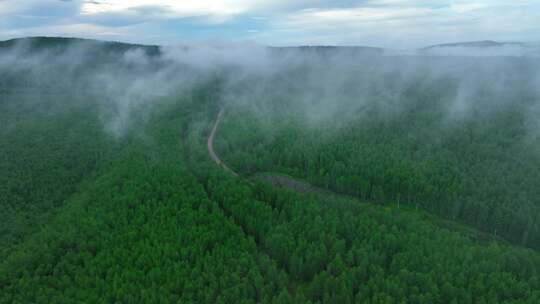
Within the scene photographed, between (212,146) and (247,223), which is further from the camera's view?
(212,146)

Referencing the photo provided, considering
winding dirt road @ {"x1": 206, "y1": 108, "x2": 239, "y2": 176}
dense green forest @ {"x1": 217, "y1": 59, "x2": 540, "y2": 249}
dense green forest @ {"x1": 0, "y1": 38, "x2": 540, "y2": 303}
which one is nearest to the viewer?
dense green forest @ {"x1": 0, "y1": 38, "x2": 540, "y2": 303}

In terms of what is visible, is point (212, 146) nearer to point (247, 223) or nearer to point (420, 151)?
point (247, 223)

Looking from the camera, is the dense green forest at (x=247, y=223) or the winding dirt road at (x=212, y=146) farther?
the winding dirt road at (x=212, y=146)

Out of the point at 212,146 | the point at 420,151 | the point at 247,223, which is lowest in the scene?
the point at 247,223

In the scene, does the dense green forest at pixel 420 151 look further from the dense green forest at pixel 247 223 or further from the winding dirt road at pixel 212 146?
the winding dirt road at pixel 212 146

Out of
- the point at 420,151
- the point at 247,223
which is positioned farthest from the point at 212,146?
the point at 420,151

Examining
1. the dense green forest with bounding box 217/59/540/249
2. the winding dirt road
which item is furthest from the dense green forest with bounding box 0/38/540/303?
the winding dirt road

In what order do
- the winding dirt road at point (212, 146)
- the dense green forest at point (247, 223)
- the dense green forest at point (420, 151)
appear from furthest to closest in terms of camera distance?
the winding dirt road at point (212, 146), the dense green forest at point (420, 151), the dense green forest at point (247, 223)

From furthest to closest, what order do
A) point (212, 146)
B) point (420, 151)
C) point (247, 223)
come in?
point (212, 146)
point (420, 151)
point (247, 223)

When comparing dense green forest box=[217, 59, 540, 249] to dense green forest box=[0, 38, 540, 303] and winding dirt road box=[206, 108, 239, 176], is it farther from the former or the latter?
winding dirt road box=[206, 108, 239, 176]

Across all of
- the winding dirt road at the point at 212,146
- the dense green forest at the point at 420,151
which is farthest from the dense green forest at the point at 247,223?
the winding dirt road at the point at 212,146
